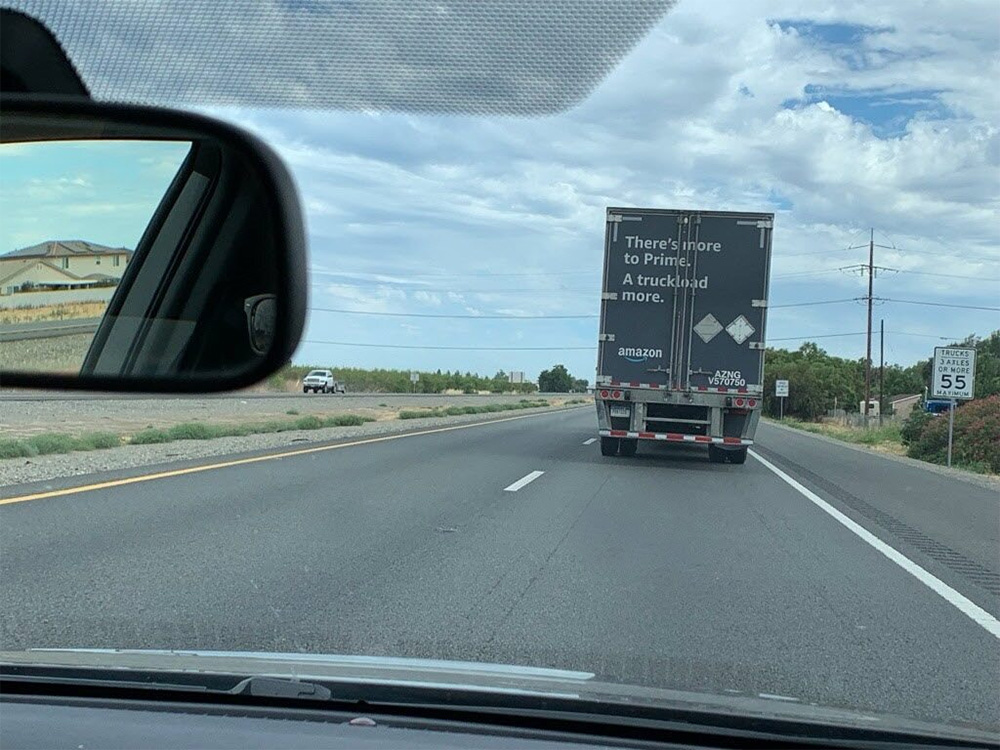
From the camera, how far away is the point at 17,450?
1730 cm

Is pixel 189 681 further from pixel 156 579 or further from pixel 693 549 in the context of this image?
pixel 693 549

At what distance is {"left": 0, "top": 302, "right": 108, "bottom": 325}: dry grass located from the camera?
3.21m

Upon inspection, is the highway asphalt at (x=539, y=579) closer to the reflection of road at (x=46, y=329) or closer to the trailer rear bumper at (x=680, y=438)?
the reflection of road at (x=46, y=329)

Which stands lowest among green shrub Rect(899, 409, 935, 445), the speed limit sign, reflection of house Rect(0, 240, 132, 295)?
green shrub Rect(899, 409, 935, 445)

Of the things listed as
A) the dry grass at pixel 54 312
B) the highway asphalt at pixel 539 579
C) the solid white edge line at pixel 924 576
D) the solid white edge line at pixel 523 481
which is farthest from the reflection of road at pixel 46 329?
the solid white edge line at pixel 523 481

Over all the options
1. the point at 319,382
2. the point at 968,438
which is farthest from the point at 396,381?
the point at 968,438

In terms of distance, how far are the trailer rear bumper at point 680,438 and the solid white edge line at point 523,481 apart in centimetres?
302

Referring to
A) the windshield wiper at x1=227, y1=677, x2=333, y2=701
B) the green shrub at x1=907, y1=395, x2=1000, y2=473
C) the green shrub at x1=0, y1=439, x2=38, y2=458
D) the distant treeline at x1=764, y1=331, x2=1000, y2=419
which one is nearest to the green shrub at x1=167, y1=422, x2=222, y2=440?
the green shrub at x1=0, y1=439, x2=38, y2=458

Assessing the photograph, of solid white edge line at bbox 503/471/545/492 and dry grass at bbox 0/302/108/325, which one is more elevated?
dry grass at bbox 0/302/108/325

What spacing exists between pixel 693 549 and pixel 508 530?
188cm

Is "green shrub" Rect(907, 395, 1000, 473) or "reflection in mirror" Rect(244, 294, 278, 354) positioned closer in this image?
"reflection in mirror" Rect(244, 294, 278, 354)

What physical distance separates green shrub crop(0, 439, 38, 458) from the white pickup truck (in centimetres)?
6046

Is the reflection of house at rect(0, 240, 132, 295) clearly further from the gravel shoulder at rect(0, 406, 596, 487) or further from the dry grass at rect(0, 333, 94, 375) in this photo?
the gravel shoulder at rect(0, 406, 596, 487)

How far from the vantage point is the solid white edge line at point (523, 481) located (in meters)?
14.3
